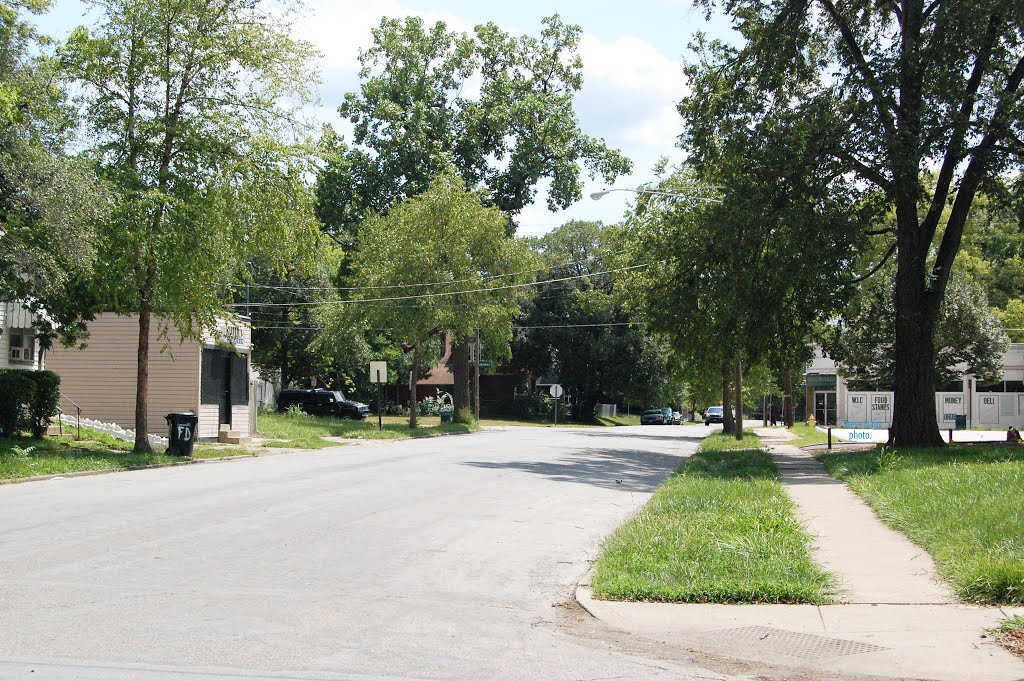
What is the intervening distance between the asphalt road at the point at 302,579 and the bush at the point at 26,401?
23.8 ft

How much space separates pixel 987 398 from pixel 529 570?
4909 centimetres

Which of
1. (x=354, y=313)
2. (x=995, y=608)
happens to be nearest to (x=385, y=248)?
(x=354, y=313)

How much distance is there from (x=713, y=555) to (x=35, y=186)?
15622mm

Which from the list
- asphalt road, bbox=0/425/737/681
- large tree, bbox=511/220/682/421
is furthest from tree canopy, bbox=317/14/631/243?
asphalt road, bbox=0/425/737/681

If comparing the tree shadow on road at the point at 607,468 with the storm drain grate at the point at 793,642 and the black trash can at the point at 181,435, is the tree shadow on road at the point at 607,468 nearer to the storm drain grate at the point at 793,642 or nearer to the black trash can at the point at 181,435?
Result: the black trash can at the point at 181,435

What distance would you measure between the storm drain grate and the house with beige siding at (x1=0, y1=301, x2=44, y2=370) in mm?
25012

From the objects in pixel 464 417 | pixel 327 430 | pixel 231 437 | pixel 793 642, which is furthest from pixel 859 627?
pixel 464 417

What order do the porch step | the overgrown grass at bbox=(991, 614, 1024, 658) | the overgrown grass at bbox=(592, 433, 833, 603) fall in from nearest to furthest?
1. the overgrown grass at bbox=(991, 614, 1024, 658)
2. the overgrown grass at bbox=(592, 433, 833, 603)
3. the porch step

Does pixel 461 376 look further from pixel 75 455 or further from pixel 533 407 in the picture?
pixel 75 455

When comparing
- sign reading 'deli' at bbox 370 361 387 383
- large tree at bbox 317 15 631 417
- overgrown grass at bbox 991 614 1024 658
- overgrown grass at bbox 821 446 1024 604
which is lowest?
overgrown grass at bbox 991 614 1024 658

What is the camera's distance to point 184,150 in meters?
22.6

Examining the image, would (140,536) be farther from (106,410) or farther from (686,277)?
(106,410)

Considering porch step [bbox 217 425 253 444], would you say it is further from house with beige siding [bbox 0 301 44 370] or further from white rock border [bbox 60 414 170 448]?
house with beige siding [bbox 0 301 44 370]

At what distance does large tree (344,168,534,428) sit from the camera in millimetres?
43281
